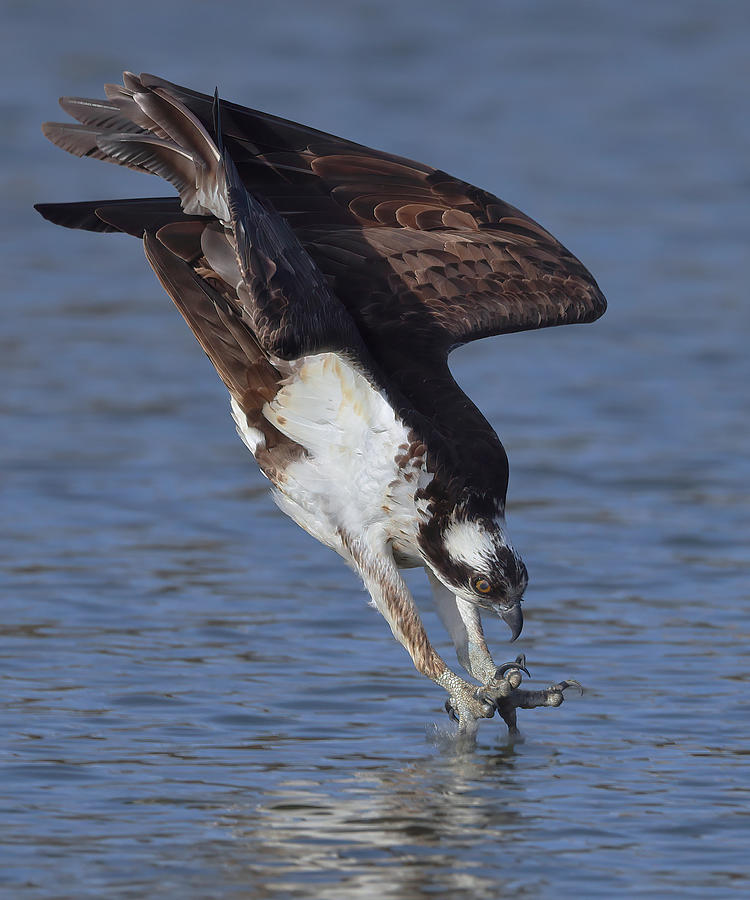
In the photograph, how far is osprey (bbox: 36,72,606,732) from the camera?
7.52m

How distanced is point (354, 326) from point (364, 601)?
230 centimetres

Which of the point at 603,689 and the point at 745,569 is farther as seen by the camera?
the point at 745,569

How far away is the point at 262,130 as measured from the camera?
883 cm

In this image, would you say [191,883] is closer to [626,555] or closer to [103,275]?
[626,555]

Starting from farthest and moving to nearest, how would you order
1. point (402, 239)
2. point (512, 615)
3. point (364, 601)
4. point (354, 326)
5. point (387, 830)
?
point (364, 601)
point (402, 239)
point (512, 615)
point (354, 326)
point (387, 830)

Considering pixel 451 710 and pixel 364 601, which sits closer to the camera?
pixel 451 710

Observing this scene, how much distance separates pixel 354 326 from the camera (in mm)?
7723

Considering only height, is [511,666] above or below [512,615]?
below

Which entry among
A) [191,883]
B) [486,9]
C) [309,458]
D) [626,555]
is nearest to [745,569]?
[626,555]

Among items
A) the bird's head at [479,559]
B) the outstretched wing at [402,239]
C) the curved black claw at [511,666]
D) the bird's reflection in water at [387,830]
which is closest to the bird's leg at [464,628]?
the curved black claw at [511,666]

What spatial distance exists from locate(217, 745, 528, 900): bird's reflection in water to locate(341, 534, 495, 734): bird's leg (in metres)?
0.39

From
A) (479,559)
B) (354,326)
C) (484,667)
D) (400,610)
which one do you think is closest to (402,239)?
(354,326)

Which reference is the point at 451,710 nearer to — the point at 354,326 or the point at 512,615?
the point at 512,615

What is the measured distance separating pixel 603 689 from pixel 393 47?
17.0 meters
